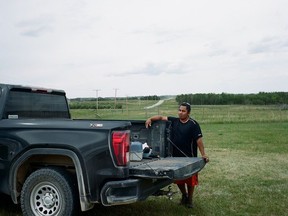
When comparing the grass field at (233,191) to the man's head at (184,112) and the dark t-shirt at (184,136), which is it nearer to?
the dark t-shirt at (184,136)

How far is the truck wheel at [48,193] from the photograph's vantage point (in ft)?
16.5

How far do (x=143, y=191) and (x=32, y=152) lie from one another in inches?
58.1

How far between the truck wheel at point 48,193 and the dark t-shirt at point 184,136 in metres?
2.08

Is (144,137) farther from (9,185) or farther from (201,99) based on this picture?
(201,99)

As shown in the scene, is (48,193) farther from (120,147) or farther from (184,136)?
(184,136)

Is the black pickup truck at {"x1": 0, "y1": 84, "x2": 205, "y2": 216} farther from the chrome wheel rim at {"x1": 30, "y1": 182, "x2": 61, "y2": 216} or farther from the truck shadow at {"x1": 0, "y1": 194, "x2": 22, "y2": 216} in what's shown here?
the truck shadow at {"x1": 0, "y1": 194, "x2": 22, "y2": 216}

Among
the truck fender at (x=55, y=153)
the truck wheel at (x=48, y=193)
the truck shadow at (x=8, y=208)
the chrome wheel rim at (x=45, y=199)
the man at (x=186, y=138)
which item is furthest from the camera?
the man at (x=186, y=138)

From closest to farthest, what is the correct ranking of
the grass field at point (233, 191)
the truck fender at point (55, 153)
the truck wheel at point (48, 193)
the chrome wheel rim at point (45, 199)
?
the truck fender at point (55, 153), the truck wheel at point (48, 193), the chrome wheel rim at point (45, 199), the grass field at point (233, 191)

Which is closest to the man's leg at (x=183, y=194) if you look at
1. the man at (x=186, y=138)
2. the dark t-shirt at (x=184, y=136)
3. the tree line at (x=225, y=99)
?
the man at (x=186, y=138)

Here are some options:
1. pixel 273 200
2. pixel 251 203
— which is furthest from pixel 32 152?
pixel 273 200

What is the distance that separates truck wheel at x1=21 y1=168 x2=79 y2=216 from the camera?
5020 millimetres

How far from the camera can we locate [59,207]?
5.07 m

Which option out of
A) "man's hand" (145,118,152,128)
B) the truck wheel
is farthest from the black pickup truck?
"man's hand" (145,118,152,128)

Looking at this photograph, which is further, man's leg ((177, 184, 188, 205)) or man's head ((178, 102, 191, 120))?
man's leg ((177, 184, 188, 205))
